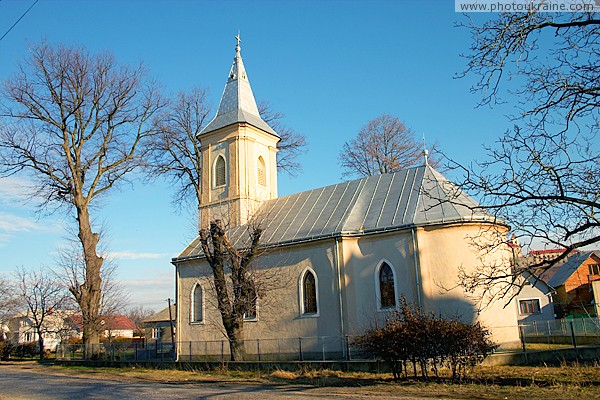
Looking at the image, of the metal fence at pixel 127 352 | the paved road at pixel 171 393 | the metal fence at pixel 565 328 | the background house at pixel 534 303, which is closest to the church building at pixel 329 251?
the metal fence at pixel 127 352

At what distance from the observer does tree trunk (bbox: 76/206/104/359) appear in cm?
2730

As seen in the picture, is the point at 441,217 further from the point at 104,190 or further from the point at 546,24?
the point at 104,190

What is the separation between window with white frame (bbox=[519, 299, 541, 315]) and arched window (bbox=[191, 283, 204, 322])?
88.7 feet

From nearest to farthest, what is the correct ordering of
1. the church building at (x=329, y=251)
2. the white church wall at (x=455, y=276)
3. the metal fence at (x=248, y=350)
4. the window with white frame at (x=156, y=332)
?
1. the white church wall at (x=455, y=276)
2. the church building at (x=329, y=251)
3. the metal fence at (x=248, y=350)
4. the window with white frame at (x=156, y=332)

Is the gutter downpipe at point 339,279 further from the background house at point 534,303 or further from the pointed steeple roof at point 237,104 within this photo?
the background house at point 534,303

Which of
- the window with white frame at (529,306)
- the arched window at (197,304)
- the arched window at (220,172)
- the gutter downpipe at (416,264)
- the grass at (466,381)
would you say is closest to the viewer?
the grass at (466,381)

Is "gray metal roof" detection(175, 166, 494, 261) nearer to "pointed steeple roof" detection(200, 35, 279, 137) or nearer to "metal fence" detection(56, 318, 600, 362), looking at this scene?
"metal fence" detection(56, 318, 600, 362)

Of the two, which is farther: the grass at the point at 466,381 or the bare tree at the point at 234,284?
the bare tree at the point at 234,284

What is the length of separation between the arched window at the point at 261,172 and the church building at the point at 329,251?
0.06 meters

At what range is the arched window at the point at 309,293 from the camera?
21.9 meters

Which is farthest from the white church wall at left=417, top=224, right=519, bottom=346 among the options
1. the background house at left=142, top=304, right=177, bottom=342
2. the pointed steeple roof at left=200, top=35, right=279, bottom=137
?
the background house at left=142, top=304, right=177, bottom=342

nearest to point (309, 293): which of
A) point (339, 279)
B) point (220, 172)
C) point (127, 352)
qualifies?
point (339, 279)

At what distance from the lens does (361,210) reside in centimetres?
2280

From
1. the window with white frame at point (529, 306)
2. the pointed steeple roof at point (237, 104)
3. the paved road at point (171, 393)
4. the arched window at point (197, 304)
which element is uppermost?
the pointed steeple roof at point (237, 104)
